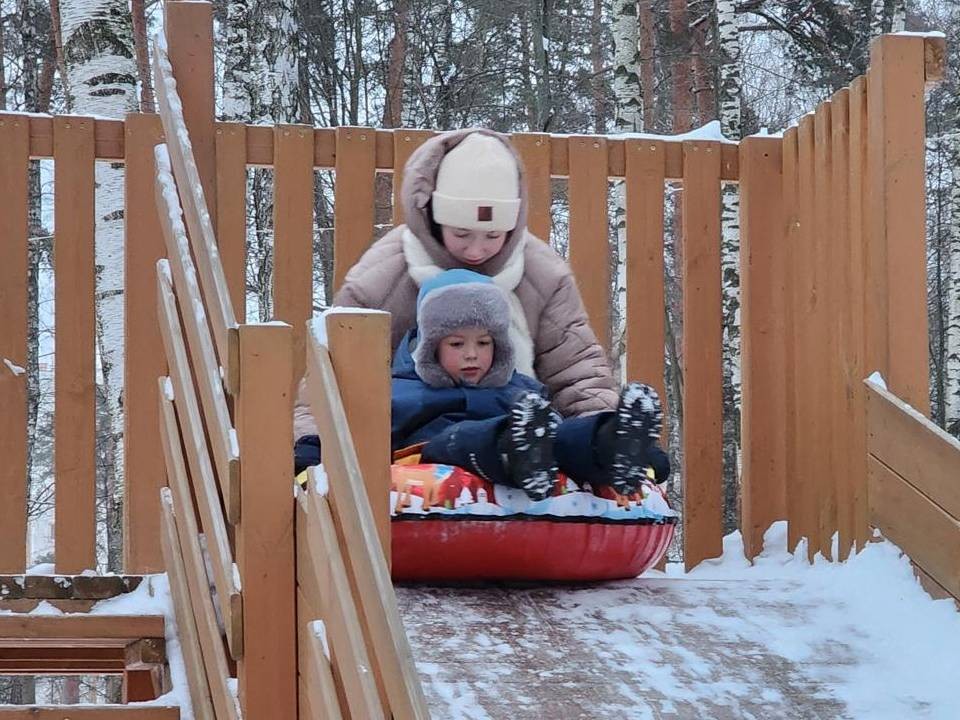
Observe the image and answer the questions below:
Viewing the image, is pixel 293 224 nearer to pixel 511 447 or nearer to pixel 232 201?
pixel 232 201

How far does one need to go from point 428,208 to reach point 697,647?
5.38 ft

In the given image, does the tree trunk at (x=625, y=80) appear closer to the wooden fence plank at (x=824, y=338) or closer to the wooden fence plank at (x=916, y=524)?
the wooden fence plank at (x=824, y=338)

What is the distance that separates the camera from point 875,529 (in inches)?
149

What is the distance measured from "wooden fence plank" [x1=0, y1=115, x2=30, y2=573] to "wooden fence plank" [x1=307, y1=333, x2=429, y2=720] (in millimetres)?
2224

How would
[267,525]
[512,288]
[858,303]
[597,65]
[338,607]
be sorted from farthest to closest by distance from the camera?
[597,65] < [512,288] < [858,303] < [267,525] < [338,607]

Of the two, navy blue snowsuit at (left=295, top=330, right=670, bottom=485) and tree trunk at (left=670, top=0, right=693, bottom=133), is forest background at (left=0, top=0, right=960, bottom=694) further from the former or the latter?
navy blue snowsuit at (left=295, top=330, right=670, bottom=485)

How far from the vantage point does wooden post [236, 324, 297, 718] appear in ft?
9.16

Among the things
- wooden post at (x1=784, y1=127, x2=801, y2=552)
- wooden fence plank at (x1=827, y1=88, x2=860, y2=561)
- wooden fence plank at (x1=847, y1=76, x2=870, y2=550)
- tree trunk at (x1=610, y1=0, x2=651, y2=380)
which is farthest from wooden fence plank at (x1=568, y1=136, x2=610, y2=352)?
tree trunk at (x1=610, y1=0, x2=651, y2=380)

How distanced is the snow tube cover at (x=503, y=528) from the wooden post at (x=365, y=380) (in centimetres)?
82

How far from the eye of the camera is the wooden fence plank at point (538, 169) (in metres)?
4.99

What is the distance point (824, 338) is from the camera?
4383mm

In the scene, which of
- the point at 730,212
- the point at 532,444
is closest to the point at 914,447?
the point at 532,444

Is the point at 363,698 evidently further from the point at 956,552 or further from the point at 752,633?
the point at 956,552

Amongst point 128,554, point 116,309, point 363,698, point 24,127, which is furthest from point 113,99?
point 363,698
